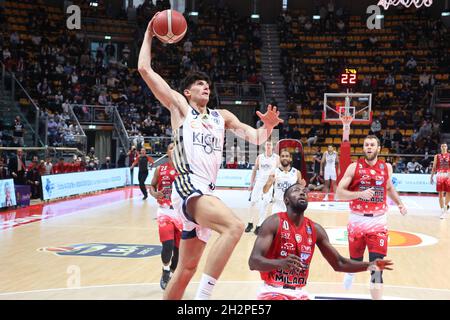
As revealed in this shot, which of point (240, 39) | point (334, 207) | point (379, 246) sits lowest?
point (334, 207)

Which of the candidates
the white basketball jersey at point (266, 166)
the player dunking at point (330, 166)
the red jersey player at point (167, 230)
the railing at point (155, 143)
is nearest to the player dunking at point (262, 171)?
the white basketball jersey at point (266, 166)

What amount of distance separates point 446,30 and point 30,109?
22052mm

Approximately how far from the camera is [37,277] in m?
8.45

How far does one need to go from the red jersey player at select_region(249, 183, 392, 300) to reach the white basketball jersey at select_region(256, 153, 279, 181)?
8379 millimetres

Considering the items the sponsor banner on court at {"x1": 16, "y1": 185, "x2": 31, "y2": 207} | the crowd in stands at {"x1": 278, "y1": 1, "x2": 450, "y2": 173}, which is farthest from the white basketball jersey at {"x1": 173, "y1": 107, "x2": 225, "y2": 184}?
the crowd in stands at {"x1": 278, "y1": 1, "x2": 450, "y2": 173}

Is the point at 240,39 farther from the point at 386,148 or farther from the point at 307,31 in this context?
the point at 386,148

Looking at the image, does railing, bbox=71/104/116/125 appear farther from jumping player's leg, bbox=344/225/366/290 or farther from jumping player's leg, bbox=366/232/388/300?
jumping player's leg, bbox=366/232/388/300

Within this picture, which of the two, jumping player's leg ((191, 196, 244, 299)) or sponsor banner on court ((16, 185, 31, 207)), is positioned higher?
jumping player's leg ((191, 196, 244, 299))

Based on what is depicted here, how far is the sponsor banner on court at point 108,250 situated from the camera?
10391mm

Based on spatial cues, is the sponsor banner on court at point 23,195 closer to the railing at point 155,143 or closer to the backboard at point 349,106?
the railing at point 155,143

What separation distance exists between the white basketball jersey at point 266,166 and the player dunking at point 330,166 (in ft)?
26.2

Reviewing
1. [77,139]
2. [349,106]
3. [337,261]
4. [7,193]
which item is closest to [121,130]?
[77,139]

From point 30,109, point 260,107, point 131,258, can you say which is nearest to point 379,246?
point 131,258

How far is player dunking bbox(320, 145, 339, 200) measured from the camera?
2108cm
